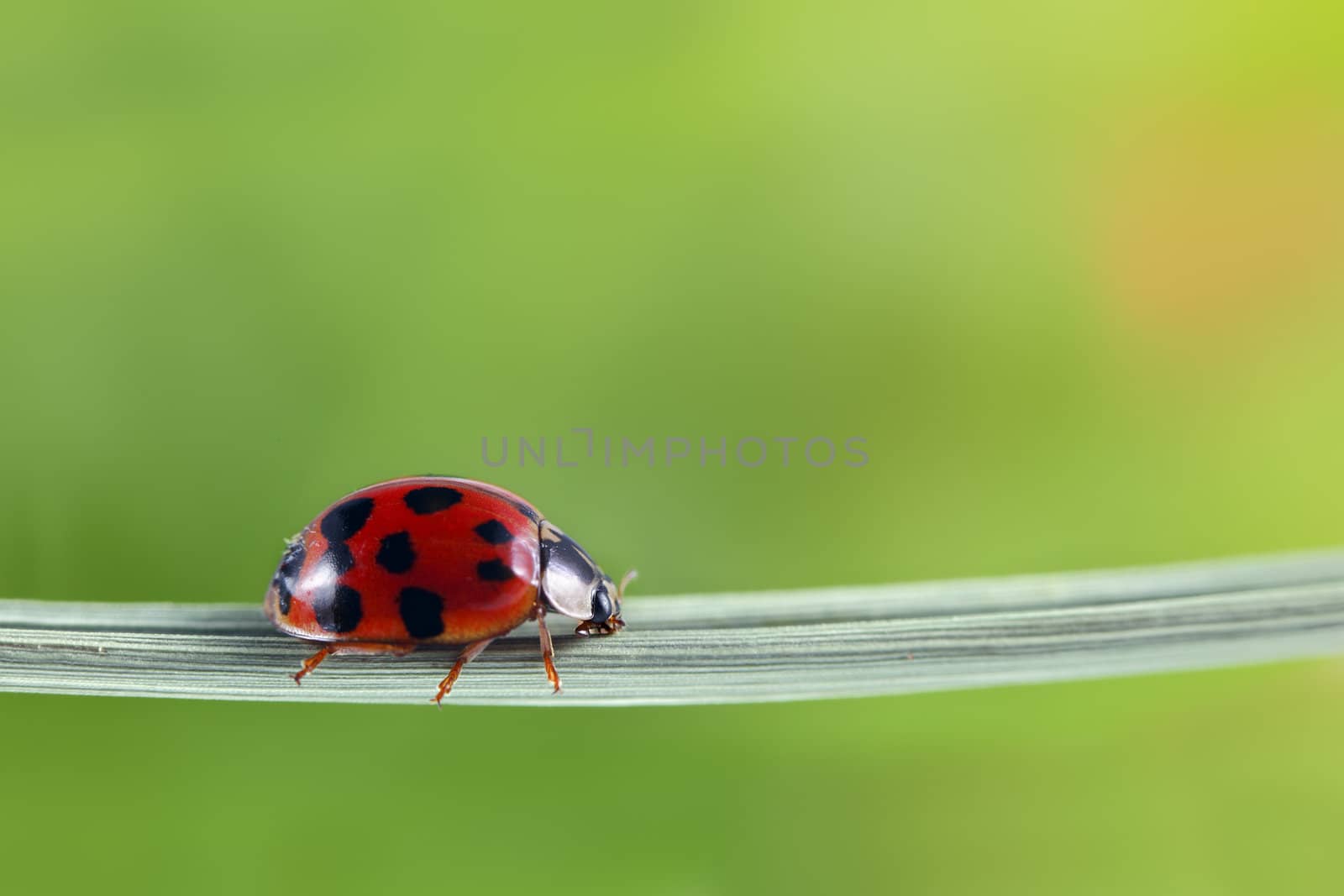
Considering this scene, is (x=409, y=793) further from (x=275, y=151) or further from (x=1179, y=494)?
(x=1179, y=494)

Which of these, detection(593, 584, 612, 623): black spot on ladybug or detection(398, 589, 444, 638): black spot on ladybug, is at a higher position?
detection(398, 589, 444, 638): black spot on ladybug

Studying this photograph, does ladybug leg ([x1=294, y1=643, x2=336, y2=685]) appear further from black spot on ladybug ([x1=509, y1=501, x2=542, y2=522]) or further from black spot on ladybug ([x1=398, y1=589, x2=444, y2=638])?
black spot on ladybug ([x1=509, y1=501, x2=542, y2=522])

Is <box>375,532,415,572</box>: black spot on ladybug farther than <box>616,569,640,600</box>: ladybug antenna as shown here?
No

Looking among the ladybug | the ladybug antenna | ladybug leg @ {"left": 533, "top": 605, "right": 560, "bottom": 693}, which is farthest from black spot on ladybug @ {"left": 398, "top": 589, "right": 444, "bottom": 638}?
the ladybug antenna

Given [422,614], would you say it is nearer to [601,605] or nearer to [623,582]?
[601,605]

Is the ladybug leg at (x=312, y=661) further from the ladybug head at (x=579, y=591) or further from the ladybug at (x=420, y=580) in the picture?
the ladybug head at (x=579, y=591)

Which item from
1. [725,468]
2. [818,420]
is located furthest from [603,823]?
[818,420]
